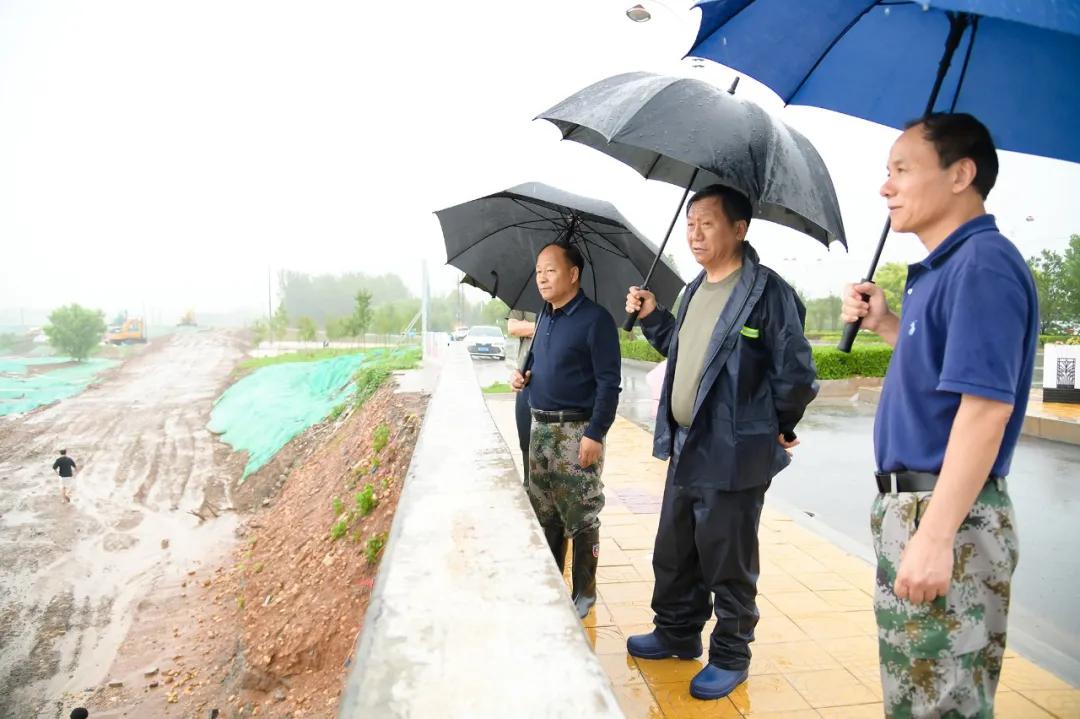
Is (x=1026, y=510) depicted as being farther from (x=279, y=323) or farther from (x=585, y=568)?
(x=279, y=323)

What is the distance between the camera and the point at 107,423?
3238 cm

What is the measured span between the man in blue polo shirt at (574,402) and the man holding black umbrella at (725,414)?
0.45 metres

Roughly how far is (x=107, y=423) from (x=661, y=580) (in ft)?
124

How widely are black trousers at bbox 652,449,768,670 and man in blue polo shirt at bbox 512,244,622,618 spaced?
0.51 m

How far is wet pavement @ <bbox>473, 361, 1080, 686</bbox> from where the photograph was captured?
329 centimetres

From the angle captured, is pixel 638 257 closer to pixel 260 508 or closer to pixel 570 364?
pixel 570 364

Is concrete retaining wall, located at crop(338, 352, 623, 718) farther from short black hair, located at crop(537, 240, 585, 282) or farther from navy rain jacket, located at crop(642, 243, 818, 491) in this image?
short black hair, located at crop(537, 240, 585, 282)

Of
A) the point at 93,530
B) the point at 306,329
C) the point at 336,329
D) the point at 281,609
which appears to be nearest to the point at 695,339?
the point at 281,609

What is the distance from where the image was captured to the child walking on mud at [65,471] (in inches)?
705

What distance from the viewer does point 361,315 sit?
48.6 metres

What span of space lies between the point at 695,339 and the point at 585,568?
1.34 meters

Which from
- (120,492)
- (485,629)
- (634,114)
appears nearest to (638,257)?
(634,114)

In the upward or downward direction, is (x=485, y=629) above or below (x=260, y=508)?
above

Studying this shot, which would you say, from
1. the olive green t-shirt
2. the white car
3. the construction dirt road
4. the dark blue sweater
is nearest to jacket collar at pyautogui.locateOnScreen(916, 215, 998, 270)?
the olive green t-shirt
